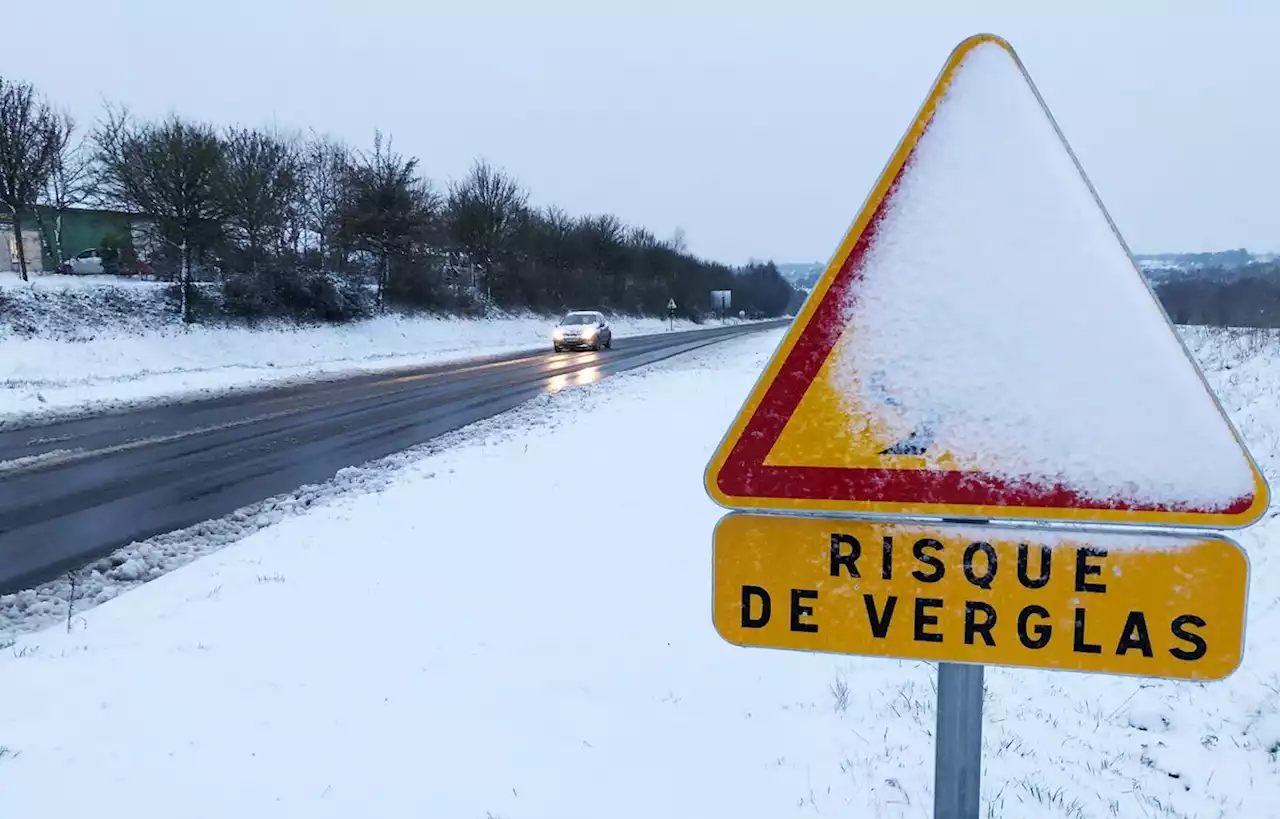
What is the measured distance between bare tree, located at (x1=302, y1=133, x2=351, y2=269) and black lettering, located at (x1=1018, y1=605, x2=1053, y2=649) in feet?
114

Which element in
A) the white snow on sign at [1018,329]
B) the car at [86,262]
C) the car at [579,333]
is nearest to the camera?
the white snow on sign at [1018,329]

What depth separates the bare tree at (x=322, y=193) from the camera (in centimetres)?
3431

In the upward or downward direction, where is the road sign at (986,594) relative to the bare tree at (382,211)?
downward

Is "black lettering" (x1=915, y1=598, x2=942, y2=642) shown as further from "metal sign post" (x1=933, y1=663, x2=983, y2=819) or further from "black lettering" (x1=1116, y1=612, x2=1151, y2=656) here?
"black lettering" (x1=1116, y1=612, x2=1151, y2=656)

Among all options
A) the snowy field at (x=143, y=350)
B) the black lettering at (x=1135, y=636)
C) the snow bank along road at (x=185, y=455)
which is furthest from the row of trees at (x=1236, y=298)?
the snowy field at (x=143, y=350)

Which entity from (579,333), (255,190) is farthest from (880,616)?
(255,190)

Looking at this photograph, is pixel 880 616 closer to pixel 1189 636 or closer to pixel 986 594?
pixel 986 594

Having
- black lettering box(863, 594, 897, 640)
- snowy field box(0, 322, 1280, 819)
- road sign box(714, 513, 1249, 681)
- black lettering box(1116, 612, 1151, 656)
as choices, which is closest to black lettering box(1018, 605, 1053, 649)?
road sign box(714, 513, 1249, 681)

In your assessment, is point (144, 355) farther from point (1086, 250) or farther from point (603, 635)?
point (1086, 250)

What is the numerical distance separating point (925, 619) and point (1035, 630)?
0.19 meters

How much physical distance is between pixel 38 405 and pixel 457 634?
1321cm

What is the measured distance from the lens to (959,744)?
4.59ft

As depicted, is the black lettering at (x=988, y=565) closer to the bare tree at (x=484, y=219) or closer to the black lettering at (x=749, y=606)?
the black lettering at (x=749, y=606)

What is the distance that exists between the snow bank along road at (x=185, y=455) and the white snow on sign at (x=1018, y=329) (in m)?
6.12
